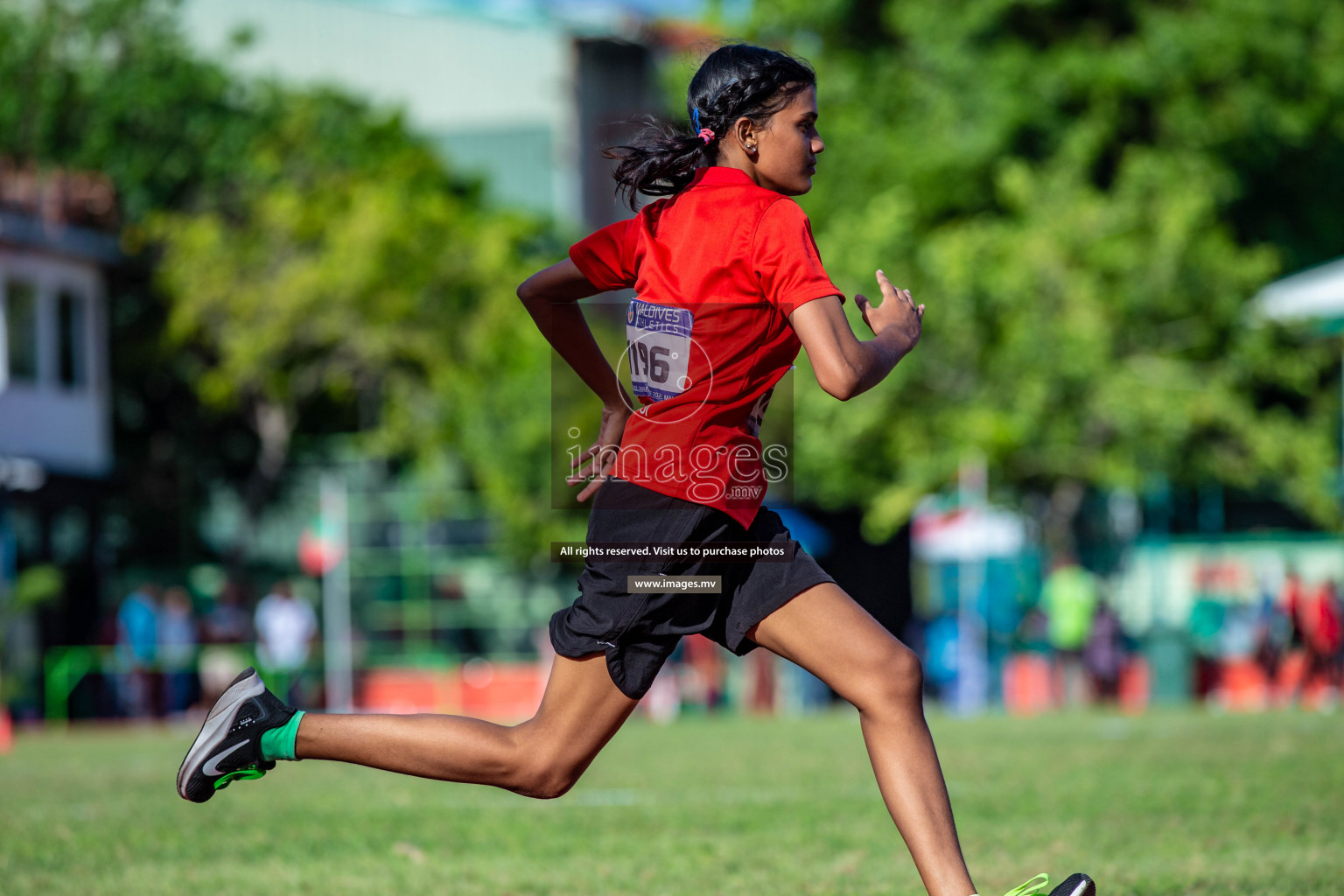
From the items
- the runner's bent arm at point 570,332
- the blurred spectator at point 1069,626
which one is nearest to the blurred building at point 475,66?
the blurred spectator at point 1069,626

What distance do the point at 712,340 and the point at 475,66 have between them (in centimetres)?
3899

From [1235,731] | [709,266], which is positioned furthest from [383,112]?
[709,266]

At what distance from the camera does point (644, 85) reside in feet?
142

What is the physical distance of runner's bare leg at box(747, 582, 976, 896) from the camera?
4.03 metres

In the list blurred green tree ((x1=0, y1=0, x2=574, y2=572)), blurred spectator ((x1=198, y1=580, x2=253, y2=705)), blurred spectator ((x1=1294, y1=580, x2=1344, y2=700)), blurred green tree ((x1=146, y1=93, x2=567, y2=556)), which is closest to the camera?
blurred spectator ((x1=1294, y1=580, x2=1344, y2=700))

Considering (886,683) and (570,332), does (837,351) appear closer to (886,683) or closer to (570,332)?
(886,683)

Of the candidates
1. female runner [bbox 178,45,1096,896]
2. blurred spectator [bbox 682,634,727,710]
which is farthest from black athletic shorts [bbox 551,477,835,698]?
blurred spectator [bbox 682,634,727,710]

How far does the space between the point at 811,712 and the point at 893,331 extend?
67.2 feet

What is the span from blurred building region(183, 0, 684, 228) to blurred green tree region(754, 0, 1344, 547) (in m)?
13.3

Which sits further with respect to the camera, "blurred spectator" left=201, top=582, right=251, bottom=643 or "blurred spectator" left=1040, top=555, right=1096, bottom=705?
"blurred spectator" left=201, top=582, right=251, bottom=643

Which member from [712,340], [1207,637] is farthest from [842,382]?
[1207,637]

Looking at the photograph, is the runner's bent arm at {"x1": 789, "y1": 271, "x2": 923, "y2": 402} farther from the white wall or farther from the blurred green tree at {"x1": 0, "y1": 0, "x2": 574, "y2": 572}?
the white wall

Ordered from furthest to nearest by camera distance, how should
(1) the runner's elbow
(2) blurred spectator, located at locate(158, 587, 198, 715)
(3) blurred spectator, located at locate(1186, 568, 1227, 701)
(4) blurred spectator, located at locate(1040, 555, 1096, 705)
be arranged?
(2) blurred spectator, located at locate(158, 587, 198, 715) < (3) blurred spectator, located at locate(1186, 568, 1227, 701) < (4) blurred spectator, located at locate(1040, 555, 1096, 705) < (1) the runner's elbow

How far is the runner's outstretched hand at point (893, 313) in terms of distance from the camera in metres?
4.16
